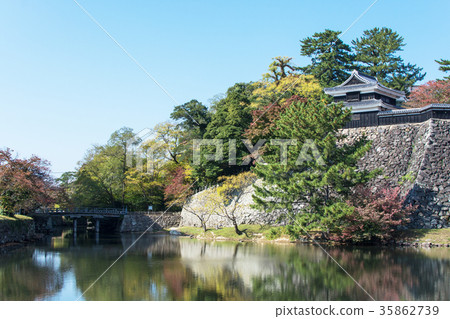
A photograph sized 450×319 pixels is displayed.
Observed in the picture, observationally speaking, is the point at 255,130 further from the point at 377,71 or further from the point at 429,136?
the point at 377,71

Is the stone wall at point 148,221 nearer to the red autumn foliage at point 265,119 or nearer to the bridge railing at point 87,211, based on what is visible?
the bridge railing at point 87,211

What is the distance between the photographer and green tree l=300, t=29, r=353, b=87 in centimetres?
4194

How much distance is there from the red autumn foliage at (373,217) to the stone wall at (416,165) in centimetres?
155

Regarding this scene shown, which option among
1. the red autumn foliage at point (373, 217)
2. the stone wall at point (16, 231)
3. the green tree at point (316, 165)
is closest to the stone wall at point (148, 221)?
the stone wall at point (16, 231)

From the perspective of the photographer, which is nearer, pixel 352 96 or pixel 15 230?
pixel 15 230

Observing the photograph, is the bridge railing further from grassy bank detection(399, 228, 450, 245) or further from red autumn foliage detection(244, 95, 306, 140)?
grassy bank detection(399, 228, 450, 245)

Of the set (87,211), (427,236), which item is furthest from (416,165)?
(87,211)

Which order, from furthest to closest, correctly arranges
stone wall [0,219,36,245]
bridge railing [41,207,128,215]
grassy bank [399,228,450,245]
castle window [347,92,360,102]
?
bridge railing [41,207,128,215] < castle window [347,92,360,102] < stone wall [0,219,36,245] < grassy bank [399,228,450,245]

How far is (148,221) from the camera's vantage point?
140ft

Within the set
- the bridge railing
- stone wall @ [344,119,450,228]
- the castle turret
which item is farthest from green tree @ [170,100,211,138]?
stone wall @ [344,119,450,228]

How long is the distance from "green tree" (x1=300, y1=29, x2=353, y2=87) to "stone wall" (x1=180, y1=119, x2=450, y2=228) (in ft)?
35.7

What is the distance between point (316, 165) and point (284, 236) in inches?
237

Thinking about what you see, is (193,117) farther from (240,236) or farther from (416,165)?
(416,165)

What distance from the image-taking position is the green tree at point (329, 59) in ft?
138
